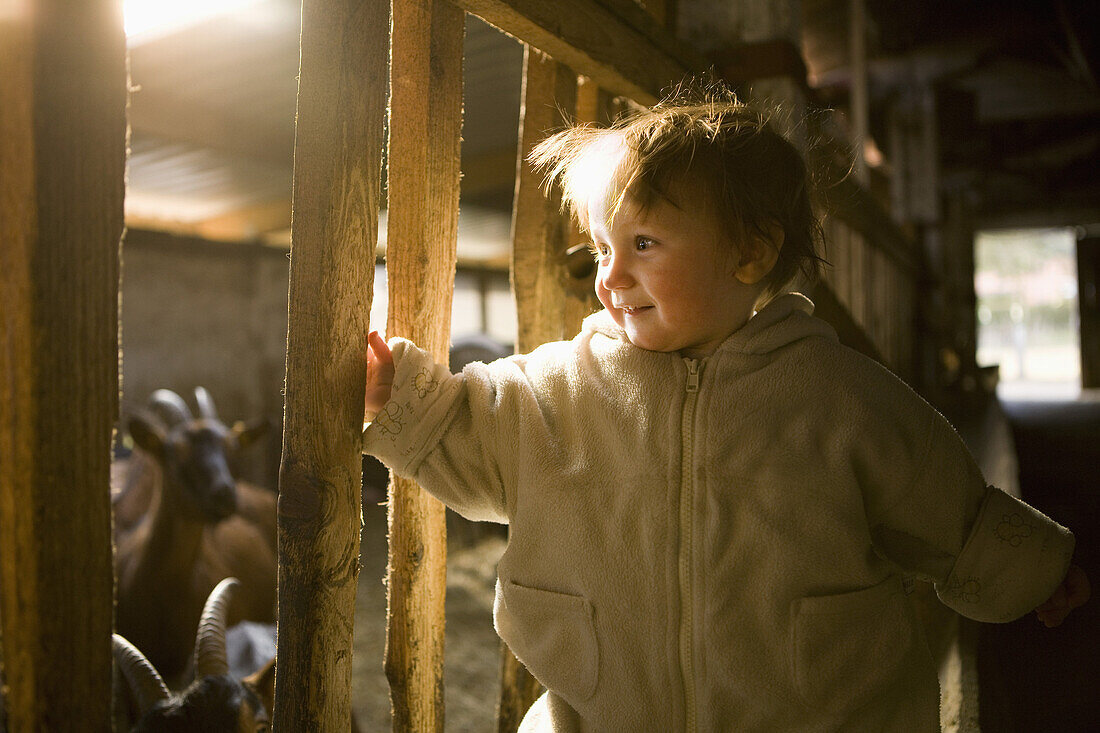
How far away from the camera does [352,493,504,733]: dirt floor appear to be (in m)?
3.87

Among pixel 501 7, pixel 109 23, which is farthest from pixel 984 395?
pixel 109 23

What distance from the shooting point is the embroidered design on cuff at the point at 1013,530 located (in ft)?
4.38

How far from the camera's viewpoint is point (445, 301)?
5.14 ft

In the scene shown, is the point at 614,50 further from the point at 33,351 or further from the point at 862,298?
the point at 862,298

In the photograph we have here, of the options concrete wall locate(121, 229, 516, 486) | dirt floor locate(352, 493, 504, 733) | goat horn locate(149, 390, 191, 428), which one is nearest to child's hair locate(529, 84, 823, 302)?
dirt floor locate(352, 493, 504, 733)

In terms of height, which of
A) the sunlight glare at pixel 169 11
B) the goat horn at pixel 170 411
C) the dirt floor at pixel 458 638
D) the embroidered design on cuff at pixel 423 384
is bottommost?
the dirt floor at pixel 458 638

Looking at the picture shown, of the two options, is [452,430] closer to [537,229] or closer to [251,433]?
[537,229]

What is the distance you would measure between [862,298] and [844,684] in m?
3.82

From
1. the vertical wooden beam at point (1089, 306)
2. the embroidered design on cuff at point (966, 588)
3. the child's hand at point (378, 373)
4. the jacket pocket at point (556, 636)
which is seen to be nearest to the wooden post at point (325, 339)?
the child's hand at point (378, 373)

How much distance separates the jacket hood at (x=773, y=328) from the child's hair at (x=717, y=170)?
7 cm

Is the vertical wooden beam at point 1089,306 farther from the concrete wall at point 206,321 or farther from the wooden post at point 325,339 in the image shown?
the wooden post at point 325,339

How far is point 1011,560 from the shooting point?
1335 millimetres

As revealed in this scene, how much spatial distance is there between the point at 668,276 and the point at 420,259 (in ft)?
1.55

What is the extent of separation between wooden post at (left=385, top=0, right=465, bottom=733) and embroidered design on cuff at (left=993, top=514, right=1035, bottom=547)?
1.04m
